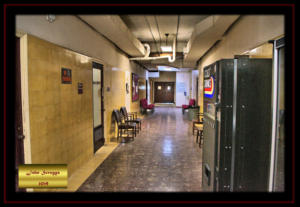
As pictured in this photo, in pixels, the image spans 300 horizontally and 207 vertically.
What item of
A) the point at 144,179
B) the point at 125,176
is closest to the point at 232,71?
the point at 144,179

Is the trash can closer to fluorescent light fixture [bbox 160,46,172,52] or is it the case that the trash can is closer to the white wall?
fluorescent light fixture [bbox 160,46,172,52]

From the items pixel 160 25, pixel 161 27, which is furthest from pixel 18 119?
pixel 161 27

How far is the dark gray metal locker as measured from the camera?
1.98 meters

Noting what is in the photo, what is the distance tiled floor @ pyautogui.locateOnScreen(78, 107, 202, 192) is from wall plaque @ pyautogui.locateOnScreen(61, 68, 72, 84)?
159 cm

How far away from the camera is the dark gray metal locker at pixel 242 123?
1.98m

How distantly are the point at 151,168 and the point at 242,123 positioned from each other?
209 centimetres

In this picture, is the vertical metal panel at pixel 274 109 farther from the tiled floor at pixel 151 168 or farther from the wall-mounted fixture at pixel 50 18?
the wall-mounted fixture at pixel 50 18

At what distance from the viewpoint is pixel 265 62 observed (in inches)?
78.2
